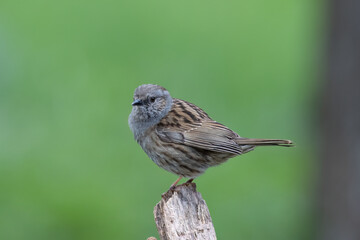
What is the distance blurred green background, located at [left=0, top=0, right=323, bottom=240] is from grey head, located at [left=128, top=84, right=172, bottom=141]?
1.92 m

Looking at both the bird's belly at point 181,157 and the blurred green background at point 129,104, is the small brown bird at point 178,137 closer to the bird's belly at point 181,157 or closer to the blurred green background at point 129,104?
the bird's belly at point 181,157

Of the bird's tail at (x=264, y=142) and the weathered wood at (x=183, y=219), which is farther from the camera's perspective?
the bird's tail at (x=264, y=142)

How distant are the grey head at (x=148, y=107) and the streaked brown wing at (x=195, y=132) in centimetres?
8

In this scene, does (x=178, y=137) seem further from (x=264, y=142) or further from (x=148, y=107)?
(x=264, y=142)

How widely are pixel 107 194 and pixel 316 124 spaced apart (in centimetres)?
301

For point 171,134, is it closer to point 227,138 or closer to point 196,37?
point 227,138

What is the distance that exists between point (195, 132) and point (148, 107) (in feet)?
1.58

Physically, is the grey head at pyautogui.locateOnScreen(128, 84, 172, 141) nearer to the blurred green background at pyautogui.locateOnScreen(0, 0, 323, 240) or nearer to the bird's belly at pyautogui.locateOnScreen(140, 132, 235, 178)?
the bird's belly at pyautogui.locateOnScreen(140, 132, 235, 178)

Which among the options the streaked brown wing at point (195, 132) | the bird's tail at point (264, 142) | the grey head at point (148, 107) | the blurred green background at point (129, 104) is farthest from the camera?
the blurred green background at point (129, 104)

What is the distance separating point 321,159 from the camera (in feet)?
22.8

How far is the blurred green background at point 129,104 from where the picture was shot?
27.8 feet

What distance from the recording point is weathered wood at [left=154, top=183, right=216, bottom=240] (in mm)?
4637

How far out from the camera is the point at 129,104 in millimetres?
10172

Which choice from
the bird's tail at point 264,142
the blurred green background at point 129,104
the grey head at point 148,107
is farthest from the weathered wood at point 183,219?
the blurred green background at point 129,104
